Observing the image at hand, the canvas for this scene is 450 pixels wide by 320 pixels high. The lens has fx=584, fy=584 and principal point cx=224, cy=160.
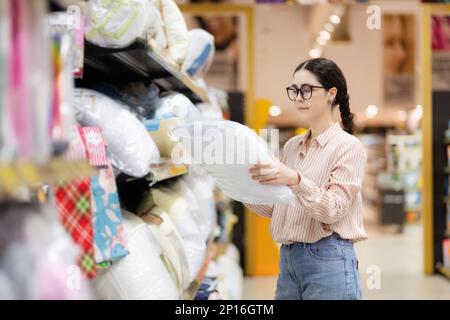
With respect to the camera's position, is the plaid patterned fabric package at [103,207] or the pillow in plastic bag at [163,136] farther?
the pillow in plastic bag at [163,136]

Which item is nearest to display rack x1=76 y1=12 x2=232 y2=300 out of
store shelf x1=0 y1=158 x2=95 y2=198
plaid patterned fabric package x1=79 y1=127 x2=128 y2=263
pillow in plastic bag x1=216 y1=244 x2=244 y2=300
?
plaid patterned fabric package x1=79 y1=127 x2=128 y2=263

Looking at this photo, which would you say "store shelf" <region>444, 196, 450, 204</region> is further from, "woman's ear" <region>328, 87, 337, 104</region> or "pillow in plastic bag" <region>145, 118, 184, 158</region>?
"woman's ear" <region>328, 87, 337, 104</region>

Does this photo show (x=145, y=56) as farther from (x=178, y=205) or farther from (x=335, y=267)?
(x=335, y=267)

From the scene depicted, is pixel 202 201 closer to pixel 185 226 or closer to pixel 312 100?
pixel 185 226

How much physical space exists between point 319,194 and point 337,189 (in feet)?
0.15

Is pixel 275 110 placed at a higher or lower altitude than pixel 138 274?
higher

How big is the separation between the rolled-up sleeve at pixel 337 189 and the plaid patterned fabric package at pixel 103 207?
0.48 m

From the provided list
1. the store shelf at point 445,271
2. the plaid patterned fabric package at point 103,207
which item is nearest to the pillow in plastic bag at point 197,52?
the plaid patterned fabric package at point 103,207

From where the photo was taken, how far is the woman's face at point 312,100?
1.17 metres

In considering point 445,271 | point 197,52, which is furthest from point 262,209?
point 445,271

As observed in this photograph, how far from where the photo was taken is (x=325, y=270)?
131 centimetres

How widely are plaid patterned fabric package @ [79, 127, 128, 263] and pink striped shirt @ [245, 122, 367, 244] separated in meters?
0.45

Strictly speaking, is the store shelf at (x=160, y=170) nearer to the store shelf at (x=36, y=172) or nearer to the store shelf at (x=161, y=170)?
the store shelf at (x=161, y=170)

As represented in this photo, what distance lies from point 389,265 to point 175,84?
4218 mm
